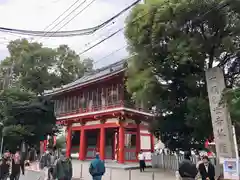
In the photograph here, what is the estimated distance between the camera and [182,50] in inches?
488

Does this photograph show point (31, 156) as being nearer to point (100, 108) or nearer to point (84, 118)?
point (84, 118)

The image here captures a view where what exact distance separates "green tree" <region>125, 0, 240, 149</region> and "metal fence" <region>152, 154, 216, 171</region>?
2.34 metres

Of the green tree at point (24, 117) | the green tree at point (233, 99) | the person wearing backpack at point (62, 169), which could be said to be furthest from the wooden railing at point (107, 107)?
the person wearing backpack at point (62, 169)

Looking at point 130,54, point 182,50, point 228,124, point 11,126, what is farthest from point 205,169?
point 11,126

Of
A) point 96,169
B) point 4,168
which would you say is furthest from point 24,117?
point 96,169

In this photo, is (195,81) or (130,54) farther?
(130,54)

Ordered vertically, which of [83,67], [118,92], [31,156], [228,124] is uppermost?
[83,67]

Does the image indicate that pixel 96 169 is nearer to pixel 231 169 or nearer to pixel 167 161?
pixel 231 169

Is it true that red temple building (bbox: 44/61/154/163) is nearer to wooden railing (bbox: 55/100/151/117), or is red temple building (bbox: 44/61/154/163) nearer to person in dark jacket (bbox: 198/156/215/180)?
wooden railing (bbox: 55/100/151/117)

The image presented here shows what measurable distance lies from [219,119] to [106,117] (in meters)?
12.6

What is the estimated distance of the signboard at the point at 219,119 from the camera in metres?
10.2

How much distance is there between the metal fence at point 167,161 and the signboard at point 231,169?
8059 millimetres

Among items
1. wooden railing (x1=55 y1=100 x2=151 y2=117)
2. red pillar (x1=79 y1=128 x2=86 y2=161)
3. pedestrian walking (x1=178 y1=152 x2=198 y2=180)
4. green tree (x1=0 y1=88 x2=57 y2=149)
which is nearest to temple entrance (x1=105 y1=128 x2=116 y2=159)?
red pillar (x1=79 y1=128 x2=86 y2=161)

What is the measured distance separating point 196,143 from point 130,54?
666 cm
